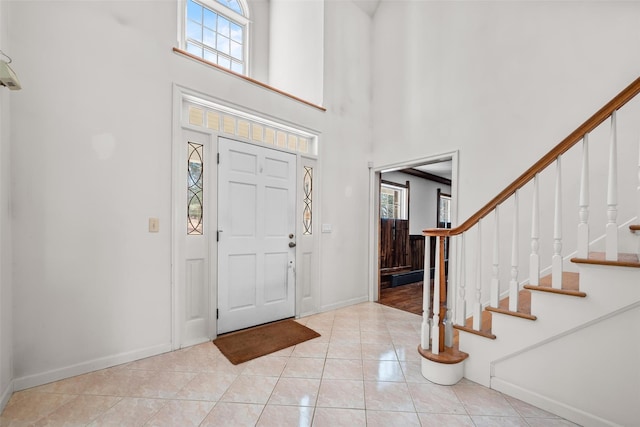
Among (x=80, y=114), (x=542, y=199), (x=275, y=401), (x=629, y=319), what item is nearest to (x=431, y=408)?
(x=275, y=401)

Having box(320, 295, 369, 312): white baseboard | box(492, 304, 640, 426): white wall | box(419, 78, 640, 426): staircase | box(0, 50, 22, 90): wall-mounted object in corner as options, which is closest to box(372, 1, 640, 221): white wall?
box(419, 78, 640, 426): staircase

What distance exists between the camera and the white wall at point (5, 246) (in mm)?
1691

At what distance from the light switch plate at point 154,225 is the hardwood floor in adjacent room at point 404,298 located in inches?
122

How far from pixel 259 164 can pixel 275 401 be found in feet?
7.20

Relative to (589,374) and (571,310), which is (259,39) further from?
(589,374)

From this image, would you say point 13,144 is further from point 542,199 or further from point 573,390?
Result: point 542,199

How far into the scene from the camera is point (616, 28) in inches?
86.6

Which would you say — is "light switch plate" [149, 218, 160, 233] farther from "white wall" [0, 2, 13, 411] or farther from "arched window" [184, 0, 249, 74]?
"arched window" [184, 0, 249, 74]

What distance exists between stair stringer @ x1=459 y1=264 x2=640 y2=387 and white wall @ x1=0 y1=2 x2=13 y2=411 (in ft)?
9.98

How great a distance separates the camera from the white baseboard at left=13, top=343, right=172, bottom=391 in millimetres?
1870

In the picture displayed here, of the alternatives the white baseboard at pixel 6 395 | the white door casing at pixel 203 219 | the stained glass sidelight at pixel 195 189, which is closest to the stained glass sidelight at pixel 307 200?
the white door casing at pixel 203 219

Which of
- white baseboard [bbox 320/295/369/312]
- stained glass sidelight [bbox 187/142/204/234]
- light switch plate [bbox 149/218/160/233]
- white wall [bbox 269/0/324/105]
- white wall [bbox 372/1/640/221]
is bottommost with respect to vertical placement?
white baseboard [bbox 320/295/369/312]

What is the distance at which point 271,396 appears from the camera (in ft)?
6.01

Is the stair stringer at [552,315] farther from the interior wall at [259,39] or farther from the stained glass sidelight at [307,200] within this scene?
the interior wall at [259,39]
